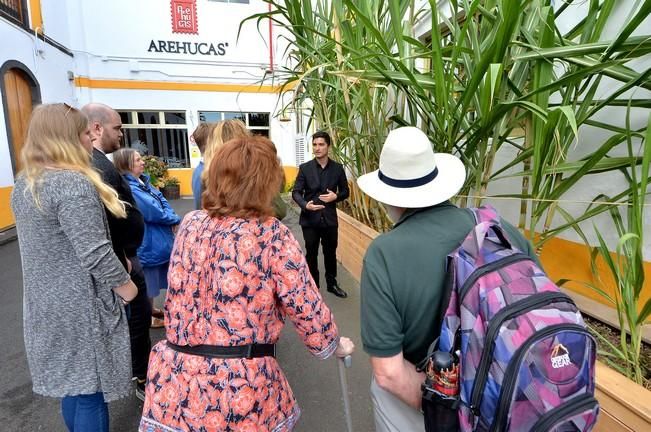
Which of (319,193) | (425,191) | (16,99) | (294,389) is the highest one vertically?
(16,99)

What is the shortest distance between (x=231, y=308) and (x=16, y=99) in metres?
9.23

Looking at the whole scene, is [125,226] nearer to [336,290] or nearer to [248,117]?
[336,290]

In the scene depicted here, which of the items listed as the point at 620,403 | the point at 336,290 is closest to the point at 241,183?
the point at 620,403

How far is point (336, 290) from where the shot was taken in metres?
3.99

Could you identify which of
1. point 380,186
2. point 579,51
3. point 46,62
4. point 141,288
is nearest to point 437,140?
point 579,51

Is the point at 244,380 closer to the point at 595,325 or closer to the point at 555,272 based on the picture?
the point at 595,325

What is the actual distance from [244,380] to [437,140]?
1.66m

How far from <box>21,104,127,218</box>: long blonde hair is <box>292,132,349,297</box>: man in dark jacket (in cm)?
224

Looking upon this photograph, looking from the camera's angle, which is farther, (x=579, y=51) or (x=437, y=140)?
(x=437, y=140)

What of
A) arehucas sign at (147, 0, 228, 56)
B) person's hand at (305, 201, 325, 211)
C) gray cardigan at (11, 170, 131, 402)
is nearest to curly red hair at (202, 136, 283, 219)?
gray cardigan at (11, 170, 131, 402)

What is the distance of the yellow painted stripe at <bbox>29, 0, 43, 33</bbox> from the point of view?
8.27m

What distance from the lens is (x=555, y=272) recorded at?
2.61 metres

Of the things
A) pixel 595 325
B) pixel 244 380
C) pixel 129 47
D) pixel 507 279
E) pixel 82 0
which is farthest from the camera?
pixel 129 47

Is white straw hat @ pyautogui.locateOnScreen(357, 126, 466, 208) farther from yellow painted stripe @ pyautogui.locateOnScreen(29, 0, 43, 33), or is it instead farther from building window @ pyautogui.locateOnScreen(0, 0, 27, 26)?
yellow painted stripe @ pyautogui.locateOnScreen(29, 0, 43, 33)
